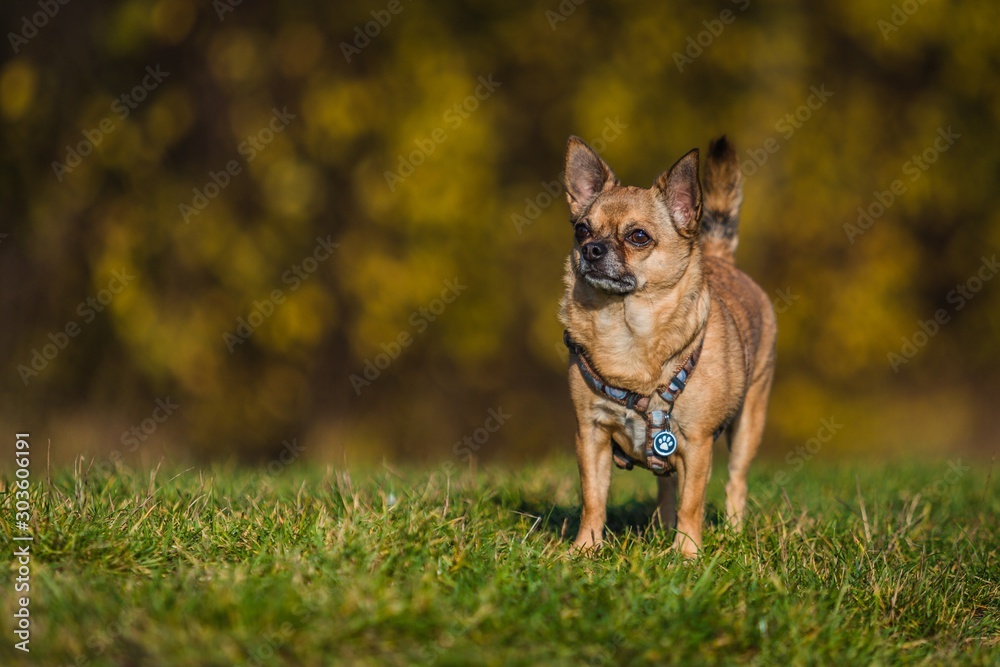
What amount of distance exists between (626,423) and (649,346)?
328mm

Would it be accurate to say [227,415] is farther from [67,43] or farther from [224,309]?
[67,43]

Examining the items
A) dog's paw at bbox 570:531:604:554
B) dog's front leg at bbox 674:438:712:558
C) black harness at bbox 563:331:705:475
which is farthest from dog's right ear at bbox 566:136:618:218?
dog's paw at bbox 570:531:604:554

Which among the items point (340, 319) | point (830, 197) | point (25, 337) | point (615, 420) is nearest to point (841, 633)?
point (615, 420)

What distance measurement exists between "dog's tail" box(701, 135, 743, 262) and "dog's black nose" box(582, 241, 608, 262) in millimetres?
1220

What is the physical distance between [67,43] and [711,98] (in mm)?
6097

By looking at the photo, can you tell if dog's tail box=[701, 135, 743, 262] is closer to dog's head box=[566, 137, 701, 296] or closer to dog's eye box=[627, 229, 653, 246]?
dog's head box=[566, 137, 701, 296]

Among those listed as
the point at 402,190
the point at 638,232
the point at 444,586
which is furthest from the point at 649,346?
the point at 402,190

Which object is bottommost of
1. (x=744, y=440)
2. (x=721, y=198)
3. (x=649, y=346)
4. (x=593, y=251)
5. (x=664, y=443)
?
(x=744, y=440)

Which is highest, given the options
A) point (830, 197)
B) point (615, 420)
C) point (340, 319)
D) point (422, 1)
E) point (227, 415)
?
point (422, 1)

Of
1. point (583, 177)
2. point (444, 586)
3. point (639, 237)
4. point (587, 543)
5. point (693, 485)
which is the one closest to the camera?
point (444, 586)

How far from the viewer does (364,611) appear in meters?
3.00

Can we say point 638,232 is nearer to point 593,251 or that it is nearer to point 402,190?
point 593,251

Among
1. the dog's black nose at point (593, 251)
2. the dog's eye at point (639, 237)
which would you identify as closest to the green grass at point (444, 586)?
the dog's black nose at point (593, 251)

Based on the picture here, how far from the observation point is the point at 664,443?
4391mm
